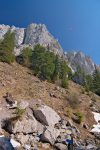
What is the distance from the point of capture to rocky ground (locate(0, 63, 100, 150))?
28172mm

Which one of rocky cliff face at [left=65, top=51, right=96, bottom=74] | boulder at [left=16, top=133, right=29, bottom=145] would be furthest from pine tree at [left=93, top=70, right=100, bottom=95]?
rocky cliff face at [left=65, top=51, right=96, bottom=74]

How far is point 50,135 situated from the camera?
28.8 metres

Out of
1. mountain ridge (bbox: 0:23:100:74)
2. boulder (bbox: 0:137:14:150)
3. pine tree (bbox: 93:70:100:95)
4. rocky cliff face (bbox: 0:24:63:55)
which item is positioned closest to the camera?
boulder (bbox: 0:137:14:150)

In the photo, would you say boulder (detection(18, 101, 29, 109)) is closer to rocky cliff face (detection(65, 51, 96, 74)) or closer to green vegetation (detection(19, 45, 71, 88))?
green vegetation (detection(19, 45, 71, 88))

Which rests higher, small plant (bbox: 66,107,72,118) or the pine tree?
the pine tree

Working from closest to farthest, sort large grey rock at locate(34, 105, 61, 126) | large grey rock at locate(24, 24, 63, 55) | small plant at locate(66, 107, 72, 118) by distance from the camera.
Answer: large grey rock at locate(34, 105, 61, 126) < small plant at locate(66, 107, 72, 118) < large grey rock at locate(24, 24, 63, 55)

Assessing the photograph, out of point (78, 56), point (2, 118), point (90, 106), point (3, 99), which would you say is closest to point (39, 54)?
point (90, 106)

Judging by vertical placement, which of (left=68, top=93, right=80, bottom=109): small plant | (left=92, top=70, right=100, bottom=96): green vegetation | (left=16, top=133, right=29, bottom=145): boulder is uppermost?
(left=92, top=70, right=100, bottom=96): green vegetation

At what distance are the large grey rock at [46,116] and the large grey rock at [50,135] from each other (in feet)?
5.84

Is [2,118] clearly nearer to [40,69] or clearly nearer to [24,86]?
[24,86]

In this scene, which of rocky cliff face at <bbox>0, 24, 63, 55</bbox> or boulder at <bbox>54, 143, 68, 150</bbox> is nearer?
boulder at <bbox>54, 143, 68, 150</bbox>

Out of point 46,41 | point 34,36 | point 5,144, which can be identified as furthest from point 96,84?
point 34,36

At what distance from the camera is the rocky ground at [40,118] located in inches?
→ 1109

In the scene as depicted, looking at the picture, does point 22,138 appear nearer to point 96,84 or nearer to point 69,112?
point 69,112
